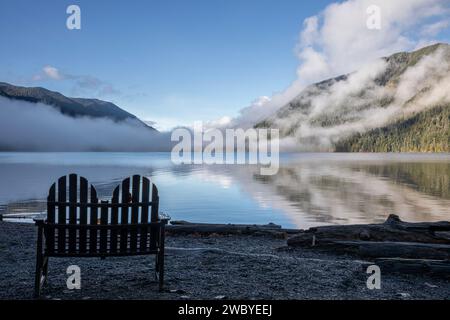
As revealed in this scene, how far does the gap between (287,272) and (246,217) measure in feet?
68.6

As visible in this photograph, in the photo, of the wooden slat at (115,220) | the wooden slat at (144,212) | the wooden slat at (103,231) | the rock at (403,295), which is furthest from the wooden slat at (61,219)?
the rock at (403,295)

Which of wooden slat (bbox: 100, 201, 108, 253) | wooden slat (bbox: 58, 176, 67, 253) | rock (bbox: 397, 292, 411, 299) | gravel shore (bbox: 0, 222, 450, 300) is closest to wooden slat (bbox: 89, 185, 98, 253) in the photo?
wooden slat (bbox: 100, 201, 108, 253)

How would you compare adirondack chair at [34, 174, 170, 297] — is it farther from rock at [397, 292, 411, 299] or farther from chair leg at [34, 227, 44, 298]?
rock at [397, 292, 411, 299]

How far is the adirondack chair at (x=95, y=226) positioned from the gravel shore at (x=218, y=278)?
2.15ft

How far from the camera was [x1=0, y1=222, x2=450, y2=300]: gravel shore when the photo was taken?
704 cm

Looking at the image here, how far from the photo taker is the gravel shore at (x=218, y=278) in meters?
7.04

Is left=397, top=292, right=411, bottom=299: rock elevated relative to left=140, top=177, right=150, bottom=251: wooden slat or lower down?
lower down

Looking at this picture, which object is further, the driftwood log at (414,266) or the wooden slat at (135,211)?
the driftwood log at (414,266)

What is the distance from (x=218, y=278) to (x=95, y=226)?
2.78 meters

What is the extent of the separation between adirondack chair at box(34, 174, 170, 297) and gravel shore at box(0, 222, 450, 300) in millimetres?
656

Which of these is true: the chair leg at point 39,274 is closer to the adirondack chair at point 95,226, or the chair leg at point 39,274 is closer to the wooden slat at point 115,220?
the adirondack chair at point 95,226

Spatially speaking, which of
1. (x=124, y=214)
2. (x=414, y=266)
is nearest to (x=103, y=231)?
(x=124, y=214)
